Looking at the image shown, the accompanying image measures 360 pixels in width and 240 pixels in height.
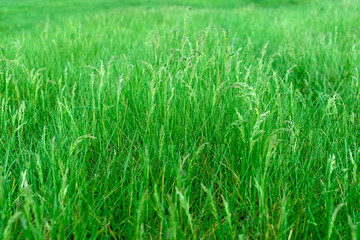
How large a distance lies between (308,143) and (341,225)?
520 millimetres

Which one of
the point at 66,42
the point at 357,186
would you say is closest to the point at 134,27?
the point at 66,42

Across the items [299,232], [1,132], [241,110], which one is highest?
[241,110]

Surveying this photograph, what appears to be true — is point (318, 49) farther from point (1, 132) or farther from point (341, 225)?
point (1, 132)

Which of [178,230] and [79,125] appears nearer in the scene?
[178,230]

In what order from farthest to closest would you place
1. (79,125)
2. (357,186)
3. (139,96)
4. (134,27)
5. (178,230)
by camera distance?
(134,27) → (139,96) → (79,125) → (357,186) → (178,230)

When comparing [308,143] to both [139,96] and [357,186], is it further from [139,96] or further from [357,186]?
[139,96]

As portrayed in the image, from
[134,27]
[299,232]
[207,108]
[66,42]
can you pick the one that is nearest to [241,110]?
[207,108]

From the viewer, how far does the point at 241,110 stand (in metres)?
1.72

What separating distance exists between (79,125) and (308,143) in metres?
1.22

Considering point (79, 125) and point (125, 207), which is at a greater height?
point (79, 125)

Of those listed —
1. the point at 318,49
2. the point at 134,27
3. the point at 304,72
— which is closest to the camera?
the point at 304,72

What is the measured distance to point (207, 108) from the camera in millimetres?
1735

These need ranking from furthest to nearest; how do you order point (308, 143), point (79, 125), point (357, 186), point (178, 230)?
point (79, 125) → point (308, 143) → point (357, 186) → point (178, 230)

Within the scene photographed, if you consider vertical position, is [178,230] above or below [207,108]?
below
